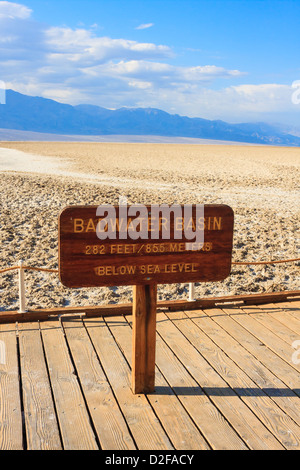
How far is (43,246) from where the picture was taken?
10.0 m

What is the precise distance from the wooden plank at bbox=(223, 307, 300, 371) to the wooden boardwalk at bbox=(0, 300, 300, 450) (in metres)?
0.01

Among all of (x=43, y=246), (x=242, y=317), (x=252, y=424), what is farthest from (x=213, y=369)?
(x=43, y=246)

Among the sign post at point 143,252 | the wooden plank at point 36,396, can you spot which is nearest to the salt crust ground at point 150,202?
the wooden plank at point 36,396

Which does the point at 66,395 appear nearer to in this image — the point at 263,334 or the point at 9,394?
the point at 9,394

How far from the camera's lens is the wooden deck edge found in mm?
5094

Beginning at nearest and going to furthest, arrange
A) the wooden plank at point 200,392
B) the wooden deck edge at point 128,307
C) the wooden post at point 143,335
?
the wooden plank at point 200,392, the wooden post at point 143,335, the wooden deck edge at point 128,307

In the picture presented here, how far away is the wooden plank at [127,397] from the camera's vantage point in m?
3.25

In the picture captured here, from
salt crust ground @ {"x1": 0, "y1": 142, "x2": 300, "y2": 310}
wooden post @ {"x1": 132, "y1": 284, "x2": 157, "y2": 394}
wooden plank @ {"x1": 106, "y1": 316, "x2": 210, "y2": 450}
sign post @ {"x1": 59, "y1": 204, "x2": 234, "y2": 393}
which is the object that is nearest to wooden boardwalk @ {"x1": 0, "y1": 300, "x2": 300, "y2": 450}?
wooden plank @ {"x1": 106, "y1": 316, "x2": 210, "y2": 450}

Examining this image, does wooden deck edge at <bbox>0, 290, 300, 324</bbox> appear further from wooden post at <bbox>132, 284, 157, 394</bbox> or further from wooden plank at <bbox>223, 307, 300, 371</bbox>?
wooden post at <bbox>132, 284, 157, 394</bbox>

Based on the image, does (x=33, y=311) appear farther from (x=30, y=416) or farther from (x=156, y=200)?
(x=156, y=200)

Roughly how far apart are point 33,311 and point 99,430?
6.83ft

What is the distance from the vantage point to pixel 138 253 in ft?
11.8

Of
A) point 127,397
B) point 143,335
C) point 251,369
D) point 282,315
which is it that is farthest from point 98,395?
point 282,315

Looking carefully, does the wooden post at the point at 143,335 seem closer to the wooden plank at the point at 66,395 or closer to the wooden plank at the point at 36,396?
the wooden plank at the point at 66,395
